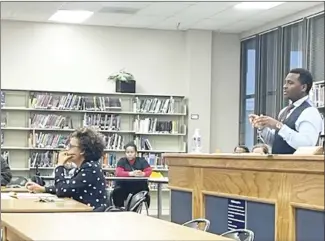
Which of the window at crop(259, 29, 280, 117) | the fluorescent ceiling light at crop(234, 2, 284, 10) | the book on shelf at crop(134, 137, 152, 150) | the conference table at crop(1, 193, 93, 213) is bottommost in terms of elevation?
the conference table at crop(1, 193, 93, 213)

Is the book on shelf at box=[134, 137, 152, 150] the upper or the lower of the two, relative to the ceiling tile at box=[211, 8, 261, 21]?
lower

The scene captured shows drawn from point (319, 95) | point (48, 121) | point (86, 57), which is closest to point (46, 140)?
point (48, 121)

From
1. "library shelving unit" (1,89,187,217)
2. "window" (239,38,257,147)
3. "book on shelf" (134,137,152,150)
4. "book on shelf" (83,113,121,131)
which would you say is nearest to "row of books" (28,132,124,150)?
→ "library shelving unit" (1,89,187,217)

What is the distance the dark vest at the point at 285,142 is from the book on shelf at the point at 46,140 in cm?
732

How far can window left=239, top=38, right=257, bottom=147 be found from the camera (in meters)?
12.1

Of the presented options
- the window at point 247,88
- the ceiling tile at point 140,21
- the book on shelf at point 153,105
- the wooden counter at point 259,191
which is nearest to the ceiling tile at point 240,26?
the window at point 247,88

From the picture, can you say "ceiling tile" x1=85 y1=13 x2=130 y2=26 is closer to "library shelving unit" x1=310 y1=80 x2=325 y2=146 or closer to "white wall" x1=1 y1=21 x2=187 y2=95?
"white wall" x1=1 y1=21 x2=187 y2=95

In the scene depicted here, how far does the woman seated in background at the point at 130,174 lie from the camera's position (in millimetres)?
9570

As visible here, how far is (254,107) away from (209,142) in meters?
1.05

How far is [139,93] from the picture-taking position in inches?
472

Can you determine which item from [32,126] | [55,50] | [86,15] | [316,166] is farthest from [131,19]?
[316,166]

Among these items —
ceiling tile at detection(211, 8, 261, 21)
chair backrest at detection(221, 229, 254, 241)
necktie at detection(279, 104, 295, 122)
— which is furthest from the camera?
ceiling tile at detection(211, 8, 261, 21)

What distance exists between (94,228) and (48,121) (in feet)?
28.0

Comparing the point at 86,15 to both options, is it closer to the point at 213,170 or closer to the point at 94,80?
the point at 94,80
